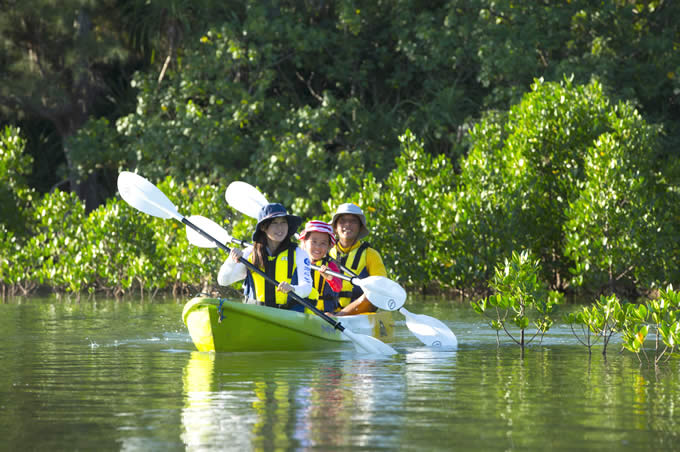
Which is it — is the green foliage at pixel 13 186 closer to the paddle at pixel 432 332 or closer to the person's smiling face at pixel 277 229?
the paddle at pixel 432 332

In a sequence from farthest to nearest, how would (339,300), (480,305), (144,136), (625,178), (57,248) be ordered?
(144,136) → (57,248) → (625,178) → (339,300) → (480,305)

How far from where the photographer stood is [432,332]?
413 inches

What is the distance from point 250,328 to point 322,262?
1781 mm

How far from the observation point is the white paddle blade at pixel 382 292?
10391 millimetres

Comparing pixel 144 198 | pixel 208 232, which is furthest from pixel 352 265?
pixel 144 198

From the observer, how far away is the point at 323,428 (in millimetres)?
5590

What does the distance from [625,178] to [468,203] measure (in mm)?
2375

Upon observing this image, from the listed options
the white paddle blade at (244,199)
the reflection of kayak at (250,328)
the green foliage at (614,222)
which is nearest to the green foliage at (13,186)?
the white paddle blade at (244,199)

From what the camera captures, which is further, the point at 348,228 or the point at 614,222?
the point at 614,222

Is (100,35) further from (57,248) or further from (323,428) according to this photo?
(323,428)

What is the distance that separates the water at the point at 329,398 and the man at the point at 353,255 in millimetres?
1033

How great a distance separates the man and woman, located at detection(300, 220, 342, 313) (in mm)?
114

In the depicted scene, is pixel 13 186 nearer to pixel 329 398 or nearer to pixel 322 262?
pixel 322 262

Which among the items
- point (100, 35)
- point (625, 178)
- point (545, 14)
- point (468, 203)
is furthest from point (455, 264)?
point (100, 35)
